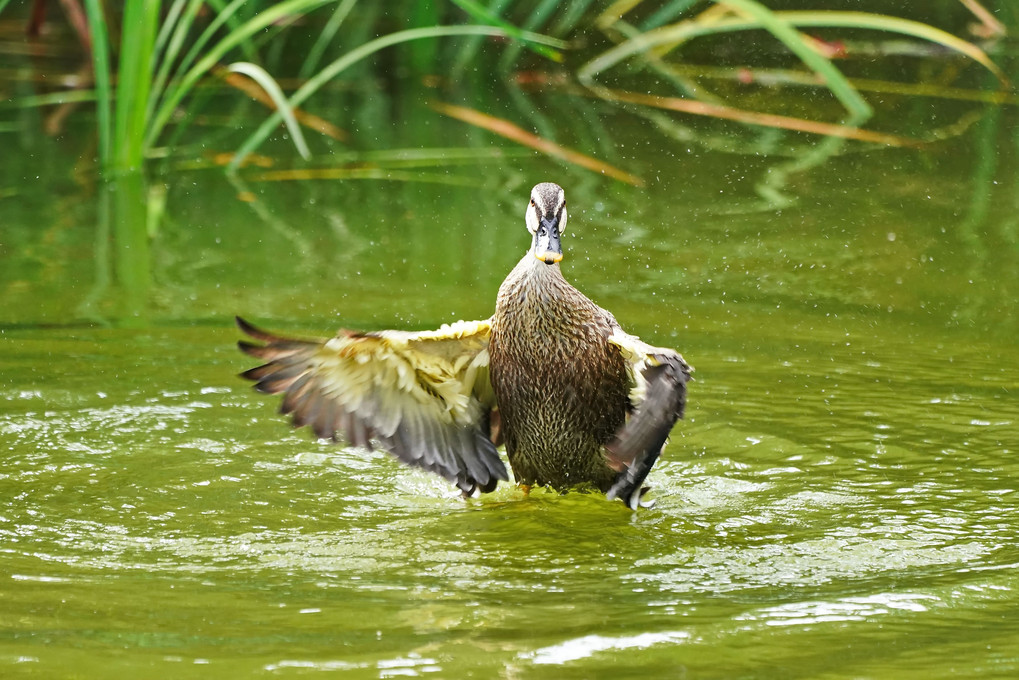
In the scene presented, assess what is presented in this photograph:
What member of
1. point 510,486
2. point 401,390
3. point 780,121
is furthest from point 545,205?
point 780,121

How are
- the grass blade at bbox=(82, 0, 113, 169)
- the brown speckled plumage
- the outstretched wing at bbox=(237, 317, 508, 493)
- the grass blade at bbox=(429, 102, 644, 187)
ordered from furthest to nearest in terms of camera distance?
the grass blade at bbox=(429, 102, 644, 187) → the grass blade at bbox=(82, 0, 113, 169) → the brown speckled plumage → the outstretched wing at bbox=(237, 317, 508, 493)

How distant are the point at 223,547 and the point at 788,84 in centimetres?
830

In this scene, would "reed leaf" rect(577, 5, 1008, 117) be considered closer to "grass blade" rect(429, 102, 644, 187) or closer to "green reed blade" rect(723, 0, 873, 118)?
"green reed blade" rect(723, 0, 873, 118)

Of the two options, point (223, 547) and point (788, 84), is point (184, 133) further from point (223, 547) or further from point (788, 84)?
point (223, 547)

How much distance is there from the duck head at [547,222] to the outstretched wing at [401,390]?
42cm

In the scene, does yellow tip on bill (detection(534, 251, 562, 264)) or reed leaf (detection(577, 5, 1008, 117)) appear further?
reed leaf (detection(577, 5, 1008, 117))

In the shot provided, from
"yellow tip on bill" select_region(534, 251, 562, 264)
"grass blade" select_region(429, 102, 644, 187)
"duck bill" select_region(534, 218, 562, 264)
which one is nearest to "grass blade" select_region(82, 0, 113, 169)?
"grass blade" select_region(429, 102, 644, 187)

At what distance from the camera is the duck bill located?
488cm

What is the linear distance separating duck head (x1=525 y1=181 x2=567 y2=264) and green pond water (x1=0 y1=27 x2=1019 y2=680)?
3.30 ft

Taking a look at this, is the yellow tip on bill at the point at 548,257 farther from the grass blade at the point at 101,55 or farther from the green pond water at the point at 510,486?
the grass blade at the point at 101,55

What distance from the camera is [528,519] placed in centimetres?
531

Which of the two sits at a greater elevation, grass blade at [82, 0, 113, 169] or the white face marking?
grass blade at [82, 0, 113, 169]

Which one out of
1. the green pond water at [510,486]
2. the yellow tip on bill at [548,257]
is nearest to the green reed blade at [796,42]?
the green pond water at [510,486]

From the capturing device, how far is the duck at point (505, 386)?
16.3ft
